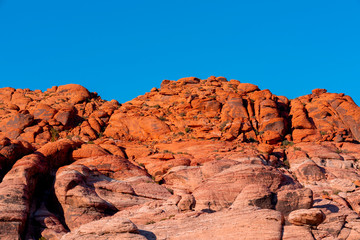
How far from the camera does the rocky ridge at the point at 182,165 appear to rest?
975 inches

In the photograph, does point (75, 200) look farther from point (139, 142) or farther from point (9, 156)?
point (139, 142)

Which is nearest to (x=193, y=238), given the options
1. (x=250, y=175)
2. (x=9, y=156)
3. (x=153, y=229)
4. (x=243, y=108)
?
(x=153, y=229)

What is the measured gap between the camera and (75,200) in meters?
30.5

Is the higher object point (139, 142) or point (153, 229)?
point (139, 142)

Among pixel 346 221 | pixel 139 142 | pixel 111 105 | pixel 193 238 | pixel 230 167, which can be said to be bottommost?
pixel 193 238

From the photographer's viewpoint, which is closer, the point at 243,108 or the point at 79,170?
the point at 79,170

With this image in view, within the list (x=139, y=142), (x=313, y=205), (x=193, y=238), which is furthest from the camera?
(x=139, y=142)

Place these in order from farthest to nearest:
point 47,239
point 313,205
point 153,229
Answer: point 313,205, point 47,239, point 153,229

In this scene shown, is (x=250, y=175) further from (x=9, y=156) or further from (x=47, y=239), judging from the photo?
(x=9, y=156)

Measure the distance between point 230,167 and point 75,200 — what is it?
12.5m

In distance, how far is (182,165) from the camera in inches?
1447

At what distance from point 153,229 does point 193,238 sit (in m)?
2.89

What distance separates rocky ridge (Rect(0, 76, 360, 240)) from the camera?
24.8 m

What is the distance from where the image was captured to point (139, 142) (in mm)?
45719
